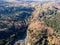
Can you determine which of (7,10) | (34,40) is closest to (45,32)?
(34,40)

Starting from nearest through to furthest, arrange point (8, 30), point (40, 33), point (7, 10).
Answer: point (40, 33) < point (8, 30) < point (7, 10)

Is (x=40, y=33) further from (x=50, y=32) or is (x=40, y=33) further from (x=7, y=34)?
(x=7, y=34)

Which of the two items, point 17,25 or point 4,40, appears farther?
point 17,25

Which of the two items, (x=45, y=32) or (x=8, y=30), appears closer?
(x=45, y=32)

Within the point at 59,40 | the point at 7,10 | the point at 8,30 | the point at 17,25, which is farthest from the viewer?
the point at 7,10

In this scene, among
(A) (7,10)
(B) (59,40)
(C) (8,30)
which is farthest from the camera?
(A) (7,10)

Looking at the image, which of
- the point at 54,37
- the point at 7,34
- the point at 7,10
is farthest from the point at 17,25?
the point at 7,10

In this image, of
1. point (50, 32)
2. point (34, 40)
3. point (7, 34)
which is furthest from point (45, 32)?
point (7, 34)

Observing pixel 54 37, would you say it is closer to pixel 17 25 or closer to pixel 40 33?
pixel 40 33

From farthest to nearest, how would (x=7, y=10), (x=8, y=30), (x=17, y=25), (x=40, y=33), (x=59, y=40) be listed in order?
1. (x=7, y=10)
2. (x=17, y=25)
3. (x=8, y=30)
4. (x=40, y=33)
5. (x=59, y=40)
